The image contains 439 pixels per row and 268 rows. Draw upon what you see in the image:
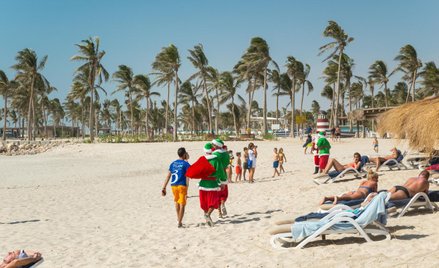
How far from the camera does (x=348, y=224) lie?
6004 millimetres

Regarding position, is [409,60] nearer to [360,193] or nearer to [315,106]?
[360,193]

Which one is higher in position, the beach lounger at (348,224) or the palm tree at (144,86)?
the palm tree at (144,86)

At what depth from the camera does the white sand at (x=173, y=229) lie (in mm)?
5812

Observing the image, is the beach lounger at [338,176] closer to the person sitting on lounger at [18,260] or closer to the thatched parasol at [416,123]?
the thatched parasol at [416,123]

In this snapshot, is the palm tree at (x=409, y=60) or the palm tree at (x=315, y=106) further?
the palm tree at (x=315, y=106)

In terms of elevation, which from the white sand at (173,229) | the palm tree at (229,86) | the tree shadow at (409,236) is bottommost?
the white sand at (173,229)

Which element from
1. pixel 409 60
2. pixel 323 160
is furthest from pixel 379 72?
pixel 323 160

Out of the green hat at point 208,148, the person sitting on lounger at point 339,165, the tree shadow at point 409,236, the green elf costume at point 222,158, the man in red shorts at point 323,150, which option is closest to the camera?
the tree shadow at point 409,236

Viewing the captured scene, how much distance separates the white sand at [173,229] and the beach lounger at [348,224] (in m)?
0.20

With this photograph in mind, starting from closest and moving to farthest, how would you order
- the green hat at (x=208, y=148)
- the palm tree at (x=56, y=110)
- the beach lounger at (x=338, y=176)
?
the green hat at (x=208, y=148) < the beach lounger at (x=338, y=176) < the palm tree at (x=56, y=110)

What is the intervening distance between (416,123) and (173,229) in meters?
6.16

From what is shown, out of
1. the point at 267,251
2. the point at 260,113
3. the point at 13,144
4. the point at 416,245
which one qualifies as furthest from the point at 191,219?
the point at 260,113

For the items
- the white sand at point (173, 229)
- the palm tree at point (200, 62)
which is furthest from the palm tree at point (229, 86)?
the white sand at point (173, 229)

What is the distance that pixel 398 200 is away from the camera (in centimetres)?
741
